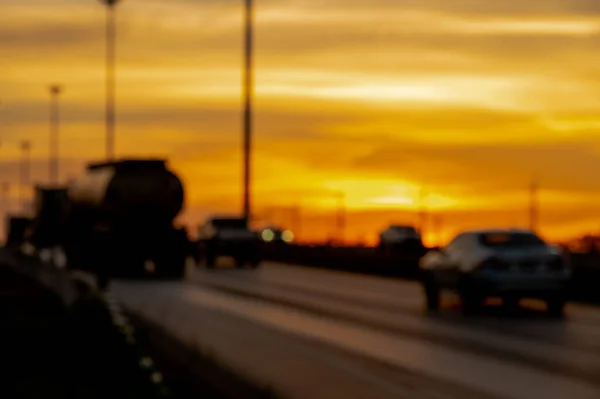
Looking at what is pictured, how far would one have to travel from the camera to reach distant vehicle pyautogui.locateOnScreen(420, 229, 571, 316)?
3375cm

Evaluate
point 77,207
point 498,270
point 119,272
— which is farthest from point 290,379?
point 77,207

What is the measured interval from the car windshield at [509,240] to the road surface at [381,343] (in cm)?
143

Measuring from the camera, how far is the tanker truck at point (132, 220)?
5388 centimetres

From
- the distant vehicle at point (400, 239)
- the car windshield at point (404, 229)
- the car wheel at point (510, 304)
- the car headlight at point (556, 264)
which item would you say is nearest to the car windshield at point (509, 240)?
the car headlight at point (556, 264)

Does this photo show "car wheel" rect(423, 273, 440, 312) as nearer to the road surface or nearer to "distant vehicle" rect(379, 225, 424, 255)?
the road surface

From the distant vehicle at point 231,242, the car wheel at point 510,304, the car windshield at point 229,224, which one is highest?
the car windshield at point 229,224

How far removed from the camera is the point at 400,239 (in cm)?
11662

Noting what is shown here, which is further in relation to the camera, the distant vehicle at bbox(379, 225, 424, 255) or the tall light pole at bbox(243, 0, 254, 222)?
the distant vehicle at bbox(379, 225, 424, 255)

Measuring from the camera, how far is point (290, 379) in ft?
60.8

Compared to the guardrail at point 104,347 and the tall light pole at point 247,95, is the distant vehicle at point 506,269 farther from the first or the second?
the tall light pole at point 247,95

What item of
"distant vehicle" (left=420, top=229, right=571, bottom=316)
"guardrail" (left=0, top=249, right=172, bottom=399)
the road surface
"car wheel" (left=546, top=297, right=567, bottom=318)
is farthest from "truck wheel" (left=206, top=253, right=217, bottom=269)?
"car wheel" (left=546, top=297, right=567, bottom=318)

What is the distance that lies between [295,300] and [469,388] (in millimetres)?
23443

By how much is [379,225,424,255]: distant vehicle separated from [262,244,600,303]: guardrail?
1105 inches

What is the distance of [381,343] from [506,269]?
26.2 ft
